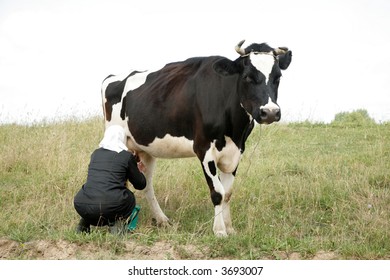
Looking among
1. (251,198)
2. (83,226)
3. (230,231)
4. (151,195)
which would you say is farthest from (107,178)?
(251,198)

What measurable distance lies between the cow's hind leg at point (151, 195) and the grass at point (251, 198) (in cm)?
16

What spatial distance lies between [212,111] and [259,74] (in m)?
0.75

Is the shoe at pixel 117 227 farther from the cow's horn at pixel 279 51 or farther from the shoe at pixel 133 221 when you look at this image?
the cow's horn at pixel 279 51

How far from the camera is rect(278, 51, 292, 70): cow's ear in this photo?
19.5ft

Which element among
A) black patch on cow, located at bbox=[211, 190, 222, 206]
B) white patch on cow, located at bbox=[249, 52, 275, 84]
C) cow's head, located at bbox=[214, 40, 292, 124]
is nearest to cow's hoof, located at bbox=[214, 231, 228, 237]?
black patch on cow, located at bbox=[211, 190, 222, 206]

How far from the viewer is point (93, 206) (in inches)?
229

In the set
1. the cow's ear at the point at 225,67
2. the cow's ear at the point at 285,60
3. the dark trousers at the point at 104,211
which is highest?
the cow's ear at the point at 285,60

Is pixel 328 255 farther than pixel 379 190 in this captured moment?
No

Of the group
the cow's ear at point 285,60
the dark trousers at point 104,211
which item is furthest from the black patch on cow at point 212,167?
the cow's ear at point 285,60

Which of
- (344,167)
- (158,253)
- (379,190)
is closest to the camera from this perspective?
(158,253)

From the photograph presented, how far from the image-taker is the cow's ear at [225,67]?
19.4 ft

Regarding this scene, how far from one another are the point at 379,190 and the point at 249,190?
Answer: 74.6 inches
